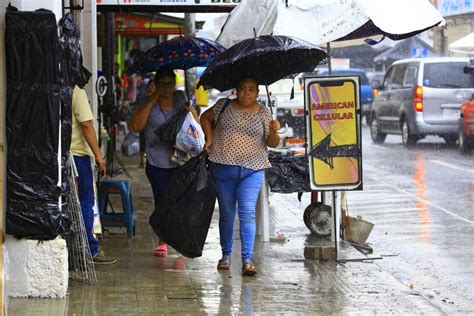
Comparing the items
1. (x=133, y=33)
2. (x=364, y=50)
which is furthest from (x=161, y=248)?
(x=364, y=50)

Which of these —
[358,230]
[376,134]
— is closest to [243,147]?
[358,230]

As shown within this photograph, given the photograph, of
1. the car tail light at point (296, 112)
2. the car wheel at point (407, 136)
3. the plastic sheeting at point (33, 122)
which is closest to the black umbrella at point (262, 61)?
the plastic sheeting at point (33, 122)

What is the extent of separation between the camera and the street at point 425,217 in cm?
959

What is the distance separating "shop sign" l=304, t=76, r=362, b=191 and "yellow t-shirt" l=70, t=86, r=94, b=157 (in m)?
2.19

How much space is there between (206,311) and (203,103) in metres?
13.9

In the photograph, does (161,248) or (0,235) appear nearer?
(0,235)

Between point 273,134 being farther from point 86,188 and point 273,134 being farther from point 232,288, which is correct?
point 86,188

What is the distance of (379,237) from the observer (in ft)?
39.6

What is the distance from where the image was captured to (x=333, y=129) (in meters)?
10.0

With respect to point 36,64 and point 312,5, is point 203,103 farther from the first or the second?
point 36,64

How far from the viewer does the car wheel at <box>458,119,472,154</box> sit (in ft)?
74.9

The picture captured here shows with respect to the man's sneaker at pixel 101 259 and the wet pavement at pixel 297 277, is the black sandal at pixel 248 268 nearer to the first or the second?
the wet pavement at pixel 297 277

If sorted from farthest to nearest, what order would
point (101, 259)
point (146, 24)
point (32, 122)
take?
point (146, 24)
point (101, 259)
point (32, 122)

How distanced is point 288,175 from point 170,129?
5.99 ft
